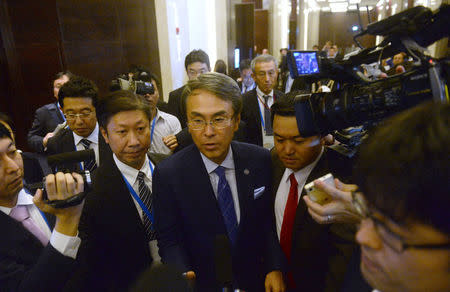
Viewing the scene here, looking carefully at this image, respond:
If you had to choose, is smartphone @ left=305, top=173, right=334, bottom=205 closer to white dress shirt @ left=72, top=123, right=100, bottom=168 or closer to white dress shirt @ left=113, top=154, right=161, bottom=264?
white dress shirt @ left=113, top=154, right=161, bottom=264

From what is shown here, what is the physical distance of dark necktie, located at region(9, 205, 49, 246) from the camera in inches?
44.6

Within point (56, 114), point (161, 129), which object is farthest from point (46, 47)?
point (161, 129)

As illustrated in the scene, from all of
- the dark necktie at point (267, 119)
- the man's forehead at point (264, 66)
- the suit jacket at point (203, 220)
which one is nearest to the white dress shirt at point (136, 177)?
the suit jacket at point (203, 220)

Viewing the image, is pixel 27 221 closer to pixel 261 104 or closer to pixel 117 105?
pixel 117 105

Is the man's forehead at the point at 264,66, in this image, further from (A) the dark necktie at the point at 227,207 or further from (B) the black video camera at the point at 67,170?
(B) the black video camera at the point at 67,170

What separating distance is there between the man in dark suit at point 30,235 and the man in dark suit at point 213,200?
37 centimetres

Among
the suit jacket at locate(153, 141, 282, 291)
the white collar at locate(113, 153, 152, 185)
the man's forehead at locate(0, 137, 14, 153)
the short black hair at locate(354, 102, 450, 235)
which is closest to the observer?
the short black hair at locate(354, 102, 450, 235)

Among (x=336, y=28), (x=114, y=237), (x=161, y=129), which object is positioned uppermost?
(x=336, y=28)

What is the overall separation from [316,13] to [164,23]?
18.3 m

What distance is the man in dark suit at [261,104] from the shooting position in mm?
2850

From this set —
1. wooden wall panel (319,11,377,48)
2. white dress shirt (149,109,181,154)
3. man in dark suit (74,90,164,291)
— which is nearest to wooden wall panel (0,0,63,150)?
white dress shirt (149,109,181,154)

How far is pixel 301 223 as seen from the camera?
1.28 m

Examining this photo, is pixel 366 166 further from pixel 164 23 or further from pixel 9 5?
pixel 164 23

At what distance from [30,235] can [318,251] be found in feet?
3.71
